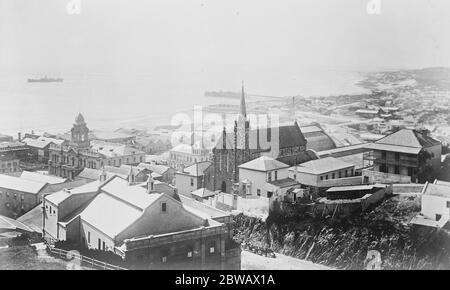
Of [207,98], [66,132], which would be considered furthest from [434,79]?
[66,132]

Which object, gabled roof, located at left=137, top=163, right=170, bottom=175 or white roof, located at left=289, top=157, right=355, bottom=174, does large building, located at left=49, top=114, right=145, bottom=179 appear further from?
white roof, located at left=289, top=157, right=355, bottom=174

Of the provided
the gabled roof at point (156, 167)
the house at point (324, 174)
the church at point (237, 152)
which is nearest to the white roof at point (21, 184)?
the gabled roof at point (156, 167)

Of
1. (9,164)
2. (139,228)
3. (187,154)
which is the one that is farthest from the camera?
(187,154)

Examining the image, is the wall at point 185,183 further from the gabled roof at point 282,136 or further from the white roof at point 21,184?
the white roof at point 21,184

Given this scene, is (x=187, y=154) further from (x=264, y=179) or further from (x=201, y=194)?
(x=264, y=179)

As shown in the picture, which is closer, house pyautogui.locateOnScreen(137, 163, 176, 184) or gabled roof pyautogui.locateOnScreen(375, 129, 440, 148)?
gabled roof pyautogui.locateOnScreen(375, 129, 440, 148)

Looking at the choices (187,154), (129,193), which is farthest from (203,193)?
(129,193)

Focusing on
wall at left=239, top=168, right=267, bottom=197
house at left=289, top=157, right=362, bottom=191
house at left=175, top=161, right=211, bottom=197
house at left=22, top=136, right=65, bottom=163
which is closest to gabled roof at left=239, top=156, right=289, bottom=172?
wall at left=239, top=168, right=267, bottom=197
